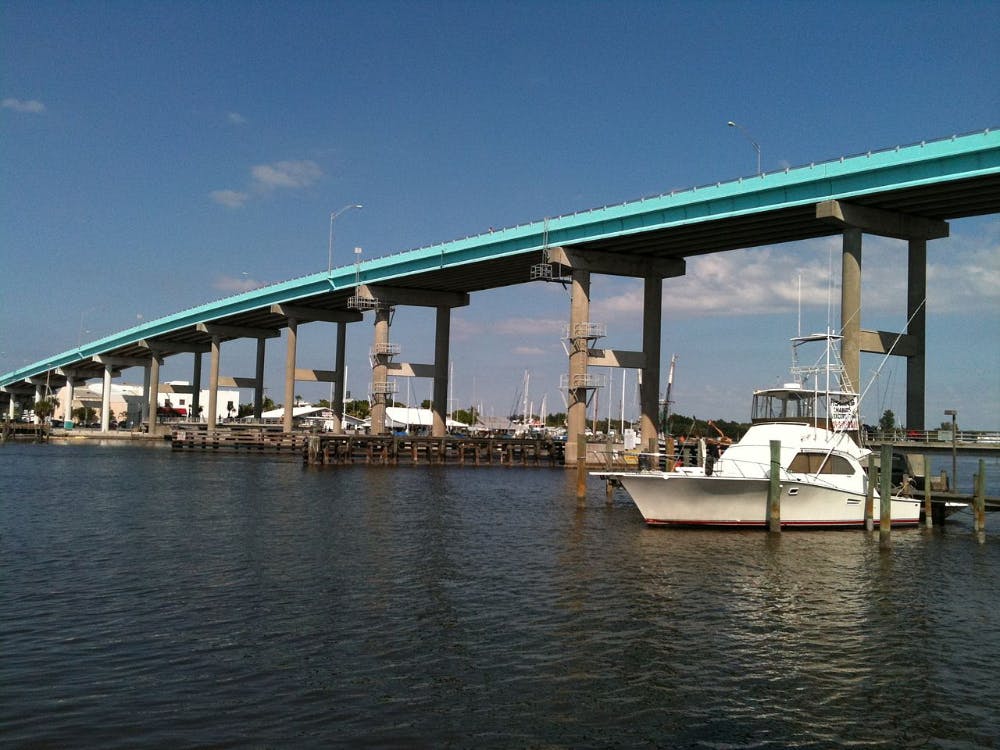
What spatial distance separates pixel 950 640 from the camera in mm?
18062

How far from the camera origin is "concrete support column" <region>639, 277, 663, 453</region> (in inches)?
3034

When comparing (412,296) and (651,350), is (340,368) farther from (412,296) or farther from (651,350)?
(651,350)

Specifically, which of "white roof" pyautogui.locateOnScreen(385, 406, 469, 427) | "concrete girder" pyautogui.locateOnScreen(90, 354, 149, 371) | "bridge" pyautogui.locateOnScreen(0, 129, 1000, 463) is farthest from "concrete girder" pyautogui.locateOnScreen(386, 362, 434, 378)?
"concrete girder" pyautogui.locateOnScreen(90, 354, 149, 371)

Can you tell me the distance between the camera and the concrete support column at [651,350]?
77.1 meters

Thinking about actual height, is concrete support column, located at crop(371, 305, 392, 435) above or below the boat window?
above

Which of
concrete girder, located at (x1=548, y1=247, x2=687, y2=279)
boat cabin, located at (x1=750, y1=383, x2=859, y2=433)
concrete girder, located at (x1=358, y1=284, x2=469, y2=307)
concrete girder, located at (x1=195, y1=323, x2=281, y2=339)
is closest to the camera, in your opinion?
boat cabin, located at (x1=750, y1=383, x2=859, y2=433)

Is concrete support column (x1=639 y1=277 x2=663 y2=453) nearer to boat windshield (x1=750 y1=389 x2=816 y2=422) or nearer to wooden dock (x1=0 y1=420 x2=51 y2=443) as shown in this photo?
boat windshield (x1=750 y1=389 x2=816 y2=422)

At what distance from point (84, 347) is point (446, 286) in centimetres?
8943

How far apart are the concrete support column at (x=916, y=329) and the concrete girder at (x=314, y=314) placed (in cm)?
7152

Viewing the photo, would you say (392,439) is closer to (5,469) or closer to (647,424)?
(647,424)

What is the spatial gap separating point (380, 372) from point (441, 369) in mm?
7095

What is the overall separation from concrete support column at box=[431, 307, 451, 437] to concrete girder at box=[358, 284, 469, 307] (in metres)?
1.11

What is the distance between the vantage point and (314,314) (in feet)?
363

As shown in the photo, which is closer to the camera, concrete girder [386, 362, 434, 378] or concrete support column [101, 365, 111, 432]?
concrete girder [386, 362, 434, 378]
